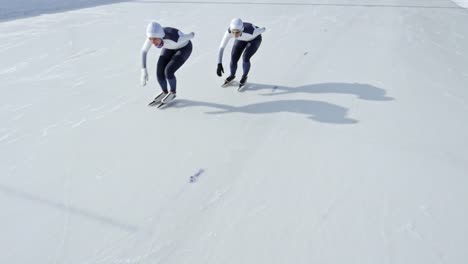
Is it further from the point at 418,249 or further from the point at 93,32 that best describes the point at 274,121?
the point at 93,32

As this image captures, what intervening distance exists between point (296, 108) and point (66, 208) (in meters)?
2.16

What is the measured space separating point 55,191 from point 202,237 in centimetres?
108

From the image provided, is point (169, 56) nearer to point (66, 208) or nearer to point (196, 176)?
point (196, 176)

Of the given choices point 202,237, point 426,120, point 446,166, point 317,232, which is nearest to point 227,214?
point 202,237

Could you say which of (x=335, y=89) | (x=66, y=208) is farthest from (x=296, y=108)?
(x=66, y=208)

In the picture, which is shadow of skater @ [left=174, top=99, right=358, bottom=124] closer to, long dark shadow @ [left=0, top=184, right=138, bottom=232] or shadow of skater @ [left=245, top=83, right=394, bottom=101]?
shadow of skater @ [left=245, top=83, right=394, bottom=101]

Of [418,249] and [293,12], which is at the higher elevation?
[293,12]

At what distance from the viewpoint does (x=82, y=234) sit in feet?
5.98

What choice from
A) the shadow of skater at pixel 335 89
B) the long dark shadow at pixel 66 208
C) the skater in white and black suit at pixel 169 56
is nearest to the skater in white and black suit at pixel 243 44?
the shadow of skater at pixel 335 89

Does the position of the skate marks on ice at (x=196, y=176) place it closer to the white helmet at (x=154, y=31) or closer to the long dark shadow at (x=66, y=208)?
the long dark shadow at (x=66, y=208)

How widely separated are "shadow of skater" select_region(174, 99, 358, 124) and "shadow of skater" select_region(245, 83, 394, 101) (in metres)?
0.29

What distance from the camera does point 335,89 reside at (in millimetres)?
3686

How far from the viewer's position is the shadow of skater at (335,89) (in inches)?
139

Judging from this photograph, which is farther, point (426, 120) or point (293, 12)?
point (293, 12)
